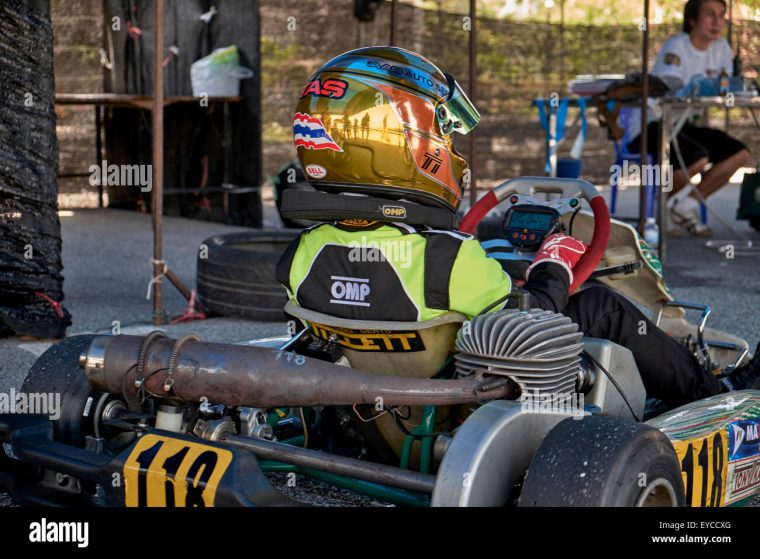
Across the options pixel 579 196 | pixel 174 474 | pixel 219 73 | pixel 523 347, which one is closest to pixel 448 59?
pixel 219 73

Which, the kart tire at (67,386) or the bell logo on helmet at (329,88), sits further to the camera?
the kart tire at (67,386)

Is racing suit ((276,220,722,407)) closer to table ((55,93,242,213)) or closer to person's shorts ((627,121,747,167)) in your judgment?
table ((55,93,242,213))

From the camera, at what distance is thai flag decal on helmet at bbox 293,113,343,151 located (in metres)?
2.77

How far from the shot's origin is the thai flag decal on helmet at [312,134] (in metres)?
2.77

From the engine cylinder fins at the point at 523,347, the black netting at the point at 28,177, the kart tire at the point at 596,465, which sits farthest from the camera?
the black netting at the point at 28,177

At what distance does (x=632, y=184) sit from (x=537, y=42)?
1950 mm

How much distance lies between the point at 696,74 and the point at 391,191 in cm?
599

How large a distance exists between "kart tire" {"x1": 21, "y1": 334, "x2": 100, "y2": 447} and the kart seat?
60 centimetres

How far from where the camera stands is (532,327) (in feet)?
8.30

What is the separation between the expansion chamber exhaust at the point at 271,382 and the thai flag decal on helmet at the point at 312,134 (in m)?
0.53

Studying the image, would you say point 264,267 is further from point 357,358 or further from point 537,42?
point 537,42

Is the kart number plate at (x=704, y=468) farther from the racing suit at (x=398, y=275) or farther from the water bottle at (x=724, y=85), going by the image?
the water bottle at (x=724, y=85)

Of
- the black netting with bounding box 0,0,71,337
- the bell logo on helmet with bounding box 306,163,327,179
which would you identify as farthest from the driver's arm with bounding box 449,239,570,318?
the black netting with bounding box 0,0,71,337

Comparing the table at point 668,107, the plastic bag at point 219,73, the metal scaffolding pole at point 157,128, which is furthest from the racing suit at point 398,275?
the plastic bag at point 219,73
